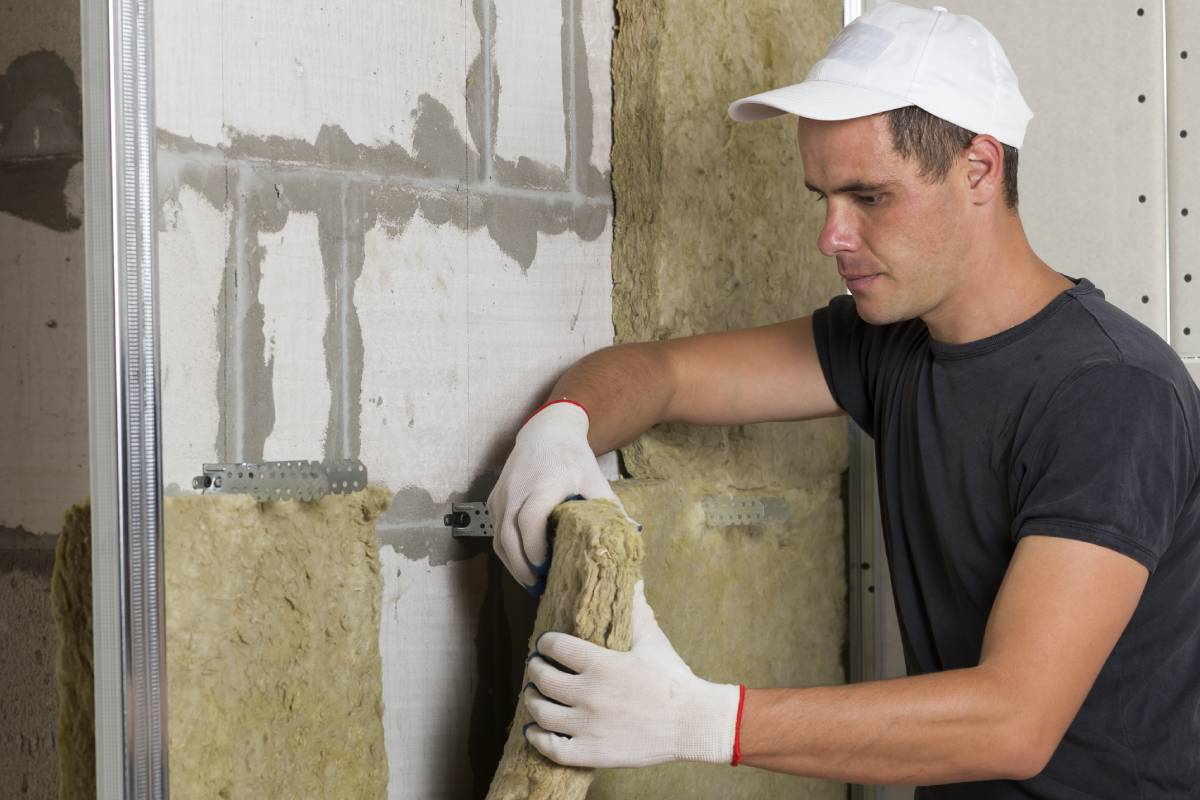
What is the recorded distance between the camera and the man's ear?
167 centimetres

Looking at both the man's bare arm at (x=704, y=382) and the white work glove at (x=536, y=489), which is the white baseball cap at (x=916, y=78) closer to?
the man's bare arm at (x=704, y=382)

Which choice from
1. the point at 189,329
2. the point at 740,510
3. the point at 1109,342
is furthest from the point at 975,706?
the point at 189,329

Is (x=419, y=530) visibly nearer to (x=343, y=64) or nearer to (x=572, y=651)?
(x=572, y=651)

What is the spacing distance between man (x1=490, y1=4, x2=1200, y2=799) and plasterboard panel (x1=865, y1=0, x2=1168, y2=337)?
635 millimetres

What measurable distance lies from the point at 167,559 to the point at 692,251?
1098 mm

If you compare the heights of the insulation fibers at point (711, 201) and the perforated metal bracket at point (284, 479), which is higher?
the insulation fibers at point (711, 201)

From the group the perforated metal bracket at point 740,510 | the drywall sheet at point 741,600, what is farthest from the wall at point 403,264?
the perforated metal bracket at point 740,510

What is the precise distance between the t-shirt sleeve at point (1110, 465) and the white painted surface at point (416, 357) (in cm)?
82

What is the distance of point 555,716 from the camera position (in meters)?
1.40

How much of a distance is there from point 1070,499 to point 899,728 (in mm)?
346

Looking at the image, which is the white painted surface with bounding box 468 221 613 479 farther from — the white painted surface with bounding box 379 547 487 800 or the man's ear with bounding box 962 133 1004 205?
the man's ear with bounding box 962 133 1004 205

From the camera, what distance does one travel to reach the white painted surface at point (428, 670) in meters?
1.77

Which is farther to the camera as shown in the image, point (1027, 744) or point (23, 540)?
point (23, 540)

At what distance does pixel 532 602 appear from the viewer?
1.98m
